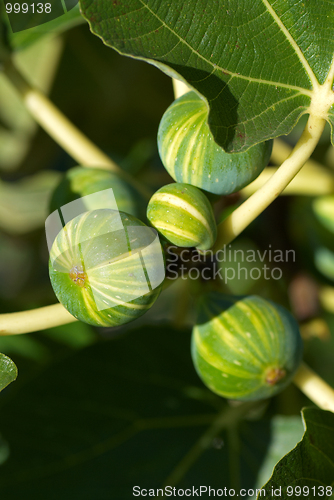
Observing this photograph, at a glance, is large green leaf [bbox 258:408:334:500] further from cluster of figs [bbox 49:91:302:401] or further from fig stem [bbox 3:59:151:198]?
fig stem [bbox 3:59:151:198]

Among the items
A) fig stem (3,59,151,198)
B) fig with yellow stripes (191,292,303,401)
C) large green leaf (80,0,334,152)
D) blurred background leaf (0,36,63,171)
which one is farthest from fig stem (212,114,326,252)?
blurred background leaf (0,36,63,171)

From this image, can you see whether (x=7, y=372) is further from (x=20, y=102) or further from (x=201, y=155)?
(x=20, y=102)

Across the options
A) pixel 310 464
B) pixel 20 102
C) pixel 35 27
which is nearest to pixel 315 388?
pixel 310 464

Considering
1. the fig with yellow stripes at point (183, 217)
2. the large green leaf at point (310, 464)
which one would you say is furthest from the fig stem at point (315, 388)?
the fig with yellow stripes at point (183, 217)

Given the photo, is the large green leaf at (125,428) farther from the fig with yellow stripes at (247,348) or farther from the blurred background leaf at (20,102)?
the blurred background leaf at (20,102)

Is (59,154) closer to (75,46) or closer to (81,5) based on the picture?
(75,46)

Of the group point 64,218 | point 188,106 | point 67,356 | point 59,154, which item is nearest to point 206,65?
point 188,106
